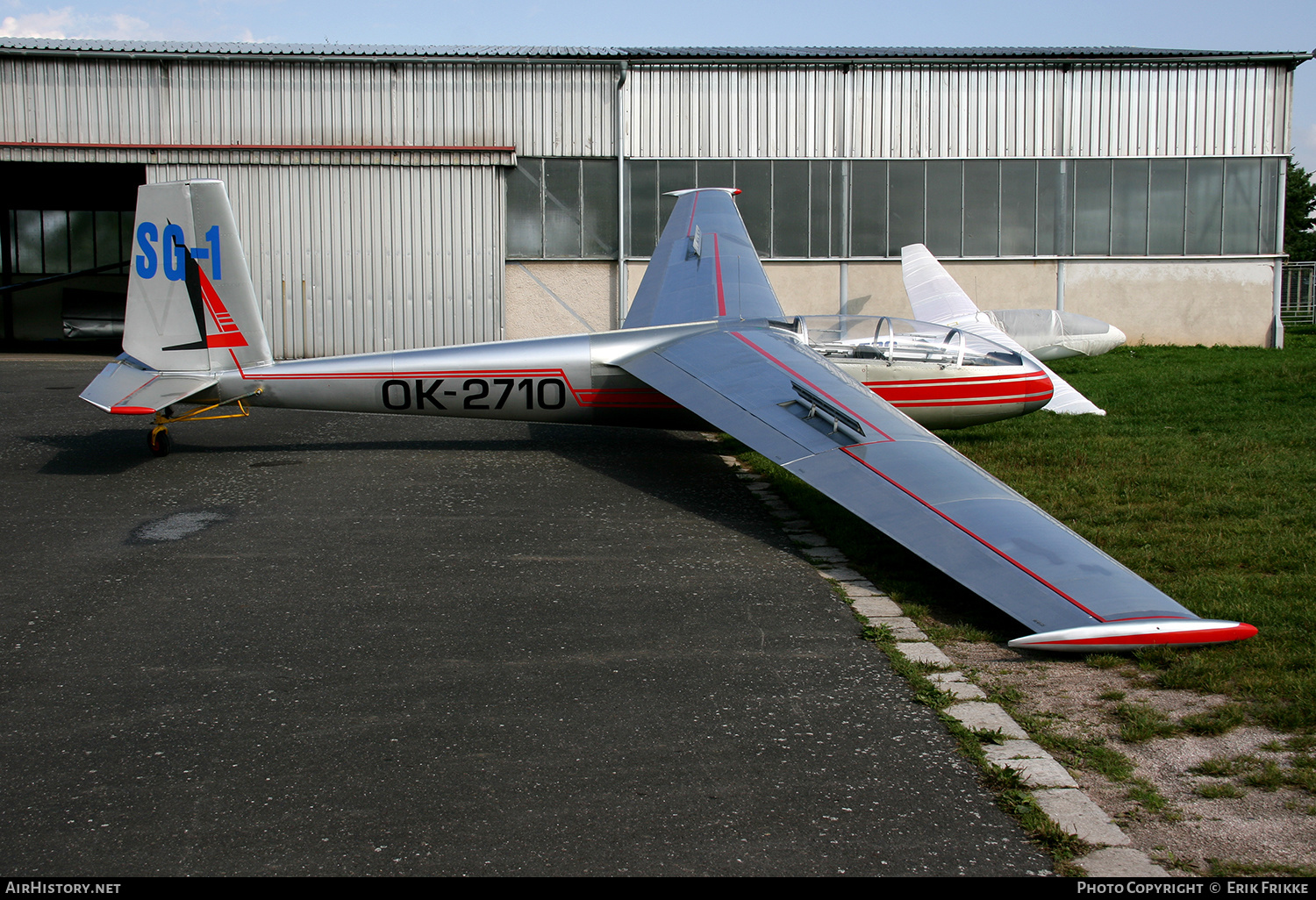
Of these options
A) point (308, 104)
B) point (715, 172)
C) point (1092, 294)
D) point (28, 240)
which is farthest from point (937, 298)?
point (28, 240)

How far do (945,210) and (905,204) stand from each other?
3.44ft

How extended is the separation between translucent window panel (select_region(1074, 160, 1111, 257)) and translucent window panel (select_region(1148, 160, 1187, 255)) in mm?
1140

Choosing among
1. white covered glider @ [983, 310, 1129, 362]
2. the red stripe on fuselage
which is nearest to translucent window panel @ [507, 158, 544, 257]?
white covered glider @ [983, 310, 1129, 362]

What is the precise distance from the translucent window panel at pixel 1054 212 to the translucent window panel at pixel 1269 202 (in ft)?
16.7

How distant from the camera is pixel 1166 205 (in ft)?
82.9

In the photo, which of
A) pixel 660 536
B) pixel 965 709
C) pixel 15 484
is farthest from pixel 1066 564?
pixel 15 484

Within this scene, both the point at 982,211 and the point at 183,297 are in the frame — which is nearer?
the point at 183,297

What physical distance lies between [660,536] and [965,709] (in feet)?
12.8

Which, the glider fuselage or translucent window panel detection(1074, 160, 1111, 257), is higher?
translucent window panel detection(1074, 160, 1111, 257)

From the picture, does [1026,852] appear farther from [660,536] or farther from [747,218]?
[747,218]

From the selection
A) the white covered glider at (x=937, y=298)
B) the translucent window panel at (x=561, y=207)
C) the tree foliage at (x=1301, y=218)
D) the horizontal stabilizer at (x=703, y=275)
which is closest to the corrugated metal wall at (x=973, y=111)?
the translucent window panel at (x=561, y=207)

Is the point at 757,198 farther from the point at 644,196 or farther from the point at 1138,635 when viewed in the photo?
the point at 1138,635

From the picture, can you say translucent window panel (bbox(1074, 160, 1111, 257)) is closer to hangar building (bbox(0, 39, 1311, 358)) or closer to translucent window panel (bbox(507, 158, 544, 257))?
hangar building (bbox(0, 39, 1311, 358))

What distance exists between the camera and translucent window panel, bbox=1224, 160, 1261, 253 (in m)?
25.2
